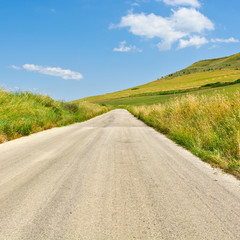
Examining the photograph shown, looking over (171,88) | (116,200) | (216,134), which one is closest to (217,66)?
(171,88)

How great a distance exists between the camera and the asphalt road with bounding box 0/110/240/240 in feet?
6.69

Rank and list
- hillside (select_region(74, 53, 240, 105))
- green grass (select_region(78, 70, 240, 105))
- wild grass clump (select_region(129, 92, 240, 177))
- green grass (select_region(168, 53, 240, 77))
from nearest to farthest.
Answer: wild grass clump (select_region(129, 92, 240, 177)) < hillside (select_region(74, 53, 240, 105)) < green grass (select_region(78, 70, 240, 105)) < green grass (select_region(168, 53, 240, 77))

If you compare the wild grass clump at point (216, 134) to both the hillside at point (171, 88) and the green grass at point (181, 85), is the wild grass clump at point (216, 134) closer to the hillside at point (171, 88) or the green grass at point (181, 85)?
the hillside at point (171, 88)

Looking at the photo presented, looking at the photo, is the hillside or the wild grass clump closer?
the wild grass clump

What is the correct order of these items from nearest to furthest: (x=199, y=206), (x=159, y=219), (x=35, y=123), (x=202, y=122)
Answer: (x=159, y=219) < (x=199, y=206) < (x=202, y=122) < (x=35, y=123)

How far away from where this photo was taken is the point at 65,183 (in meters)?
3.23

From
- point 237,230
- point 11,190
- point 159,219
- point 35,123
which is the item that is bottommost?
point 237,230

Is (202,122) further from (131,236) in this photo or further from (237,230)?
(131,236)

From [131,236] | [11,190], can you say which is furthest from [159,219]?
[11,190]

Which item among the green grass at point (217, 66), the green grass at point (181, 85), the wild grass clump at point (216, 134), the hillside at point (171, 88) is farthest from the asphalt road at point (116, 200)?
the green grass at point (217, 66)

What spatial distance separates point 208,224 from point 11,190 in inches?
103

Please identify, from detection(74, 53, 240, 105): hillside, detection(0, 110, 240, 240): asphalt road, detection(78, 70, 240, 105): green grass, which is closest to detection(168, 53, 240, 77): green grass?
detection(74, 53, 240, 105): hillside

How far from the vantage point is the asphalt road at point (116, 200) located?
204 cm

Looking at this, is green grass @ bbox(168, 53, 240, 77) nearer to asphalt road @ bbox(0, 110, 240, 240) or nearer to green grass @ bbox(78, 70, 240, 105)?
green grass @ bbox(78, 70, 240, 105)
